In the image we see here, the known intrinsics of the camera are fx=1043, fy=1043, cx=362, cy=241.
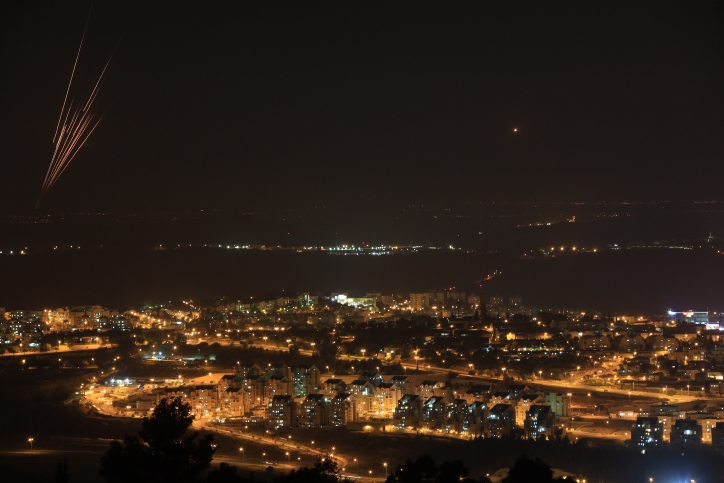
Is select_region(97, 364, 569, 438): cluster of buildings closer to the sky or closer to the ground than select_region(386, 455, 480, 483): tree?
closer to the ground

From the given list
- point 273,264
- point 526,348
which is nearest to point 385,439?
point 526,348

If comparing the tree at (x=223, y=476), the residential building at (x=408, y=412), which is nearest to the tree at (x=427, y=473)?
the tree at (x=223, y=476)

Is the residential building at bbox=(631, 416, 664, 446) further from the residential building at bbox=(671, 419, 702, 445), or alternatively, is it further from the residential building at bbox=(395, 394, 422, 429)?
the residential building at bbox=(395, 394, 422, 429)

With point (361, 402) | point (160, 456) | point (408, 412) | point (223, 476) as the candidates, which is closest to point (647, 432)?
point (408, 412)

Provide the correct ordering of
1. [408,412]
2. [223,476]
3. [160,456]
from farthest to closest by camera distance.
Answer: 1. [408,412]
2. [223,476]
3. [160,456]

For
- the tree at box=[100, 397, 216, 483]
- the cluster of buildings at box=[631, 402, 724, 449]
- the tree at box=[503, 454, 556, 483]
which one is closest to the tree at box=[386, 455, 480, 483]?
the tree at box=[503, 454, 556, 483]

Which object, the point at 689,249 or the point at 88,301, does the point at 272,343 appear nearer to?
the point at 88,301

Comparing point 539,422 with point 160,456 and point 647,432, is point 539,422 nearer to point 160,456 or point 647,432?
point 647,432

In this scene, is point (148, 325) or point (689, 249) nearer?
point (148, 325)
